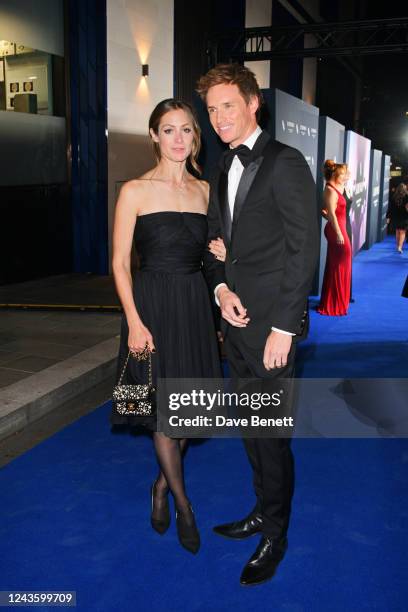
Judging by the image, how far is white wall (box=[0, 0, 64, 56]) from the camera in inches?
329

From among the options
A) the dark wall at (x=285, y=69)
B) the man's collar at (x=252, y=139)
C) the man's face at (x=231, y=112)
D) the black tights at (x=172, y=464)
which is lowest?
the black tights at (x=172, y=464)

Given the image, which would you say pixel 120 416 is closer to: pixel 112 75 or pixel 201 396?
pixel 201 396

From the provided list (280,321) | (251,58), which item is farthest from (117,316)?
(251,58)

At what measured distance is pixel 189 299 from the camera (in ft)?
8.64

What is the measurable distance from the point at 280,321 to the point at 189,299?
1.97ft

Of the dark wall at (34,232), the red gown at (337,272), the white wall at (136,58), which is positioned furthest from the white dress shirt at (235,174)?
the white wall at (136,58)

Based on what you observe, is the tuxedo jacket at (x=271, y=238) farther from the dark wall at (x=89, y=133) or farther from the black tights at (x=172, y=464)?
the dark wall at (x=89, y=133)

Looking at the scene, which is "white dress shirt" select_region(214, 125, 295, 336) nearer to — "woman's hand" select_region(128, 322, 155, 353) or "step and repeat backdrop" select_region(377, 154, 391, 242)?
"woman's hand" select_region(128, 322, 155, 353)

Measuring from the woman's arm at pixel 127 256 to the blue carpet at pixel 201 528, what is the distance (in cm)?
91

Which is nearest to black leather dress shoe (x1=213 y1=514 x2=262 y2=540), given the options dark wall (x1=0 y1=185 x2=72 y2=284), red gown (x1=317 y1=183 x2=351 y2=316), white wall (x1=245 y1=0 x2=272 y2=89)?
red gown (x1=317 y1=183 x2=351 y2=316)

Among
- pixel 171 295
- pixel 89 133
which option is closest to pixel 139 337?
pixel 171 295

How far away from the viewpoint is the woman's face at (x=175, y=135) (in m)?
2.52

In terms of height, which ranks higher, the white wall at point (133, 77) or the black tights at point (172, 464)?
the white wall at point (133, 77)

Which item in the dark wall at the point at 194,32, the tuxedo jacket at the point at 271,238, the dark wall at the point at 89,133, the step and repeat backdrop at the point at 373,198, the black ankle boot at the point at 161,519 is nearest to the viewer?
the tuxedo jacket at the point at 271,238
